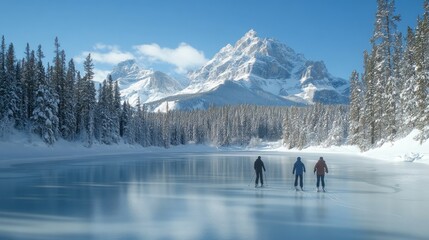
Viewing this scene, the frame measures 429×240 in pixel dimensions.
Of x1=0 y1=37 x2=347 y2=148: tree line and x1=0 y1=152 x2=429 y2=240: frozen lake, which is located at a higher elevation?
x1=0 y1=37 x2=347 y2=148: tree line

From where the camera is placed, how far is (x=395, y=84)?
5094cm

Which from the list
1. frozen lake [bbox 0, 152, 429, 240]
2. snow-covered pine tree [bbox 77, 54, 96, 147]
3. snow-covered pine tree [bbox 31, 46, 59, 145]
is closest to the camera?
frozen lake [bbox 0, 152, 429, 240]

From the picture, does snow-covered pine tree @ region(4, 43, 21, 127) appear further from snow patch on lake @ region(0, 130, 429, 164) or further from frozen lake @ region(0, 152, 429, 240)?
frozen lake @ region(0, 152, 429, 240)

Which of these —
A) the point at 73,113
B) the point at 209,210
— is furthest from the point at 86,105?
the point at 209,210

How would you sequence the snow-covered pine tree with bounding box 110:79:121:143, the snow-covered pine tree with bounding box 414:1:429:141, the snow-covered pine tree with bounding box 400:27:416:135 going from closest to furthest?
the snow-covered pine tree with bounding box 414:1:429:141 → the snow-covered pine tree with bounding box 400:27:416:135 → the snow-covered pine tree with bounding box 110:79:121:143

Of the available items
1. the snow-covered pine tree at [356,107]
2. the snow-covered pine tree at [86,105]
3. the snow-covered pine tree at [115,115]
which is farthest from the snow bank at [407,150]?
the snow-covered pine tree at [115,115]

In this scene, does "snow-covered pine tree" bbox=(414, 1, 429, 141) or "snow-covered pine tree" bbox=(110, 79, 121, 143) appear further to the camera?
"snow-covered pine tree" bbox=(110, 79, 121, 143)

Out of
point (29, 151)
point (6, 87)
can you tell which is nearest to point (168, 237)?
point (29, 151)

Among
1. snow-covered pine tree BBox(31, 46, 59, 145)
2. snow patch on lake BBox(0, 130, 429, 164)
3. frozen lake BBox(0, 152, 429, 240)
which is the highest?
snow-covered pine tree BBox(31, 46, 59, 145)

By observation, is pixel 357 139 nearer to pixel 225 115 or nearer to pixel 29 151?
pixel 29 151

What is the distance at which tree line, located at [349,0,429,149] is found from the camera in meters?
42.8

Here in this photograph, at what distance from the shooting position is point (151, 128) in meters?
113

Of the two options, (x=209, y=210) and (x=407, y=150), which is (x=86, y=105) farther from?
(x=209, y=210)

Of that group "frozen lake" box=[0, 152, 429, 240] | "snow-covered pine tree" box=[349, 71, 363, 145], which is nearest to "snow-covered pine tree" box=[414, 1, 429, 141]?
"frozen lake" box=[0, 152, 429, 240]
